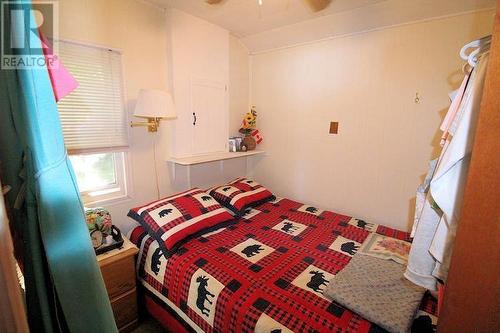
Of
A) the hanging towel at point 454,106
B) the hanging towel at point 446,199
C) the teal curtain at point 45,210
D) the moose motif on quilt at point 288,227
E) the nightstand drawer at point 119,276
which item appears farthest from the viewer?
the moose motif on quilt at point 288,227

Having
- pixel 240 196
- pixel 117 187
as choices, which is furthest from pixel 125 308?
pixel 240 196

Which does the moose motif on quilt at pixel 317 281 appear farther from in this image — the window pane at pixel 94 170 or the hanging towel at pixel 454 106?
the window pane at pixel 94 170

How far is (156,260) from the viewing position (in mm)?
1599

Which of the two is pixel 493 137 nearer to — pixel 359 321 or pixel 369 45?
pixel 359 321

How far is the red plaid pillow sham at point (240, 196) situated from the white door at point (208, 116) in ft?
1.54

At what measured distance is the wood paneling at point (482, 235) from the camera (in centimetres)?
55

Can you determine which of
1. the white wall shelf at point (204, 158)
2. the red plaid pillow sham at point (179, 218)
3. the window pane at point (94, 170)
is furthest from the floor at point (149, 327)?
the white wall shelf at point (204, 158)

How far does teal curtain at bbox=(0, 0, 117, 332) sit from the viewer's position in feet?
1.65

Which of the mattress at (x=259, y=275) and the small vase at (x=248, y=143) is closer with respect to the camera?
the mattress at (x=259, y=275)

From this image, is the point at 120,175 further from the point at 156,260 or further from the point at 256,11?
the point at 256,11

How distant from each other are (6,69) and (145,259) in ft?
4.99

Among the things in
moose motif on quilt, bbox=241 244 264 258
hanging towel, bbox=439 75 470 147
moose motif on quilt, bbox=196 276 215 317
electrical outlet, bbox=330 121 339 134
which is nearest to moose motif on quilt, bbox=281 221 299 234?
moose motif on quilt, bbox=241 244 264 258

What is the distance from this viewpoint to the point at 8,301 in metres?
0.45

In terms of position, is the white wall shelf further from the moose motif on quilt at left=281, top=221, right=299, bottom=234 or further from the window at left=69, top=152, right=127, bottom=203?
the moose motif on quilt at left=281, top=221, right=299, bottom=234
